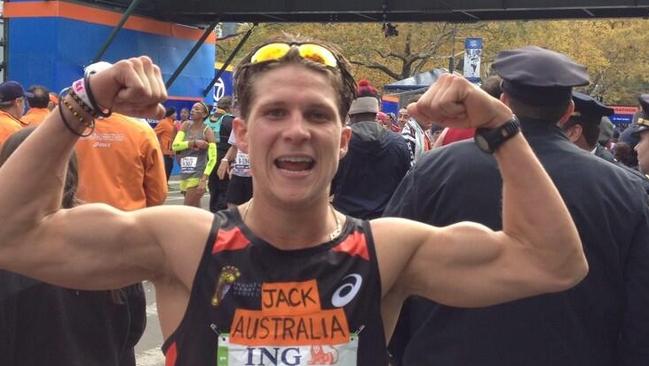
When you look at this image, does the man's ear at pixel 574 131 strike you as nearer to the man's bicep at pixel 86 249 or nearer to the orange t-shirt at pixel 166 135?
the man's bicep at pixel 86 249

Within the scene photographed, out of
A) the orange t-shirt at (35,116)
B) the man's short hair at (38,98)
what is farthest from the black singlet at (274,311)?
the man's short hair at (38,98)

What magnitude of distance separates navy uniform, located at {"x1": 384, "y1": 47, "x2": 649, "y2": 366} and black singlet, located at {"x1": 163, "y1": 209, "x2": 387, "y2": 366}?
0.93m

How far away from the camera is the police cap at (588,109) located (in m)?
4.00

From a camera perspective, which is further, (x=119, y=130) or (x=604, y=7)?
(x=604, y=7)

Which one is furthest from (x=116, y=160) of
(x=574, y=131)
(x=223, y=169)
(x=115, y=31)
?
(x=115, y=31)

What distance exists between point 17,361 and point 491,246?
1.60 meters

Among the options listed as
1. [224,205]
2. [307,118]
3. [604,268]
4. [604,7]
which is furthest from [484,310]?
[604,7]

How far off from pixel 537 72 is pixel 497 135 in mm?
815

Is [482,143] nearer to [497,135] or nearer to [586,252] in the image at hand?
[497,135]

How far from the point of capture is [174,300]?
217cm

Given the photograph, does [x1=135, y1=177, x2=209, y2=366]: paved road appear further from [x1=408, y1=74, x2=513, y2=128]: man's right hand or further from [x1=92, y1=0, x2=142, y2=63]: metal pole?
[x1=92, y1=0, x2=142, y2=63]: metal pole

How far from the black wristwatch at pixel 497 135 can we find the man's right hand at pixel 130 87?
78 centimetres

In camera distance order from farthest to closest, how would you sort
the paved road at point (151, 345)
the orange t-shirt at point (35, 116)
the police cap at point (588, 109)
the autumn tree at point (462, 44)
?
the autumn tree at point (462, 44) < the orange t-shirt at point (35, 116) < the paved road at point (151, 345) < the police cap at point (588, 109)

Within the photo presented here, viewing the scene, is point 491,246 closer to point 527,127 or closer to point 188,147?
point 527,127
